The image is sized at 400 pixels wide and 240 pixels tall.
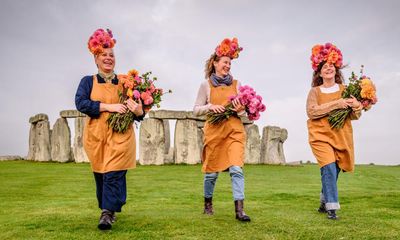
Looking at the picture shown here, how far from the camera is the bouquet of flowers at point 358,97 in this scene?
768 centimetres

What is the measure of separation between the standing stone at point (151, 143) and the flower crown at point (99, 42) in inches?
736

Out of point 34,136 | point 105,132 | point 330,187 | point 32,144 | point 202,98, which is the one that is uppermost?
point 34,136

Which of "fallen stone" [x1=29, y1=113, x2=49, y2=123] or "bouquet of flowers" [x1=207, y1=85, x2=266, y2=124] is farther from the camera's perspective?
"fallen stone" [x1=29, y1=113, x2=49, y2=123]

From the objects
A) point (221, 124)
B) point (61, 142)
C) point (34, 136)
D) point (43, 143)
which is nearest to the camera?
point (221, 124)

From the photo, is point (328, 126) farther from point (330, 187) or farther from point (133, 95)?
point (133, 95)

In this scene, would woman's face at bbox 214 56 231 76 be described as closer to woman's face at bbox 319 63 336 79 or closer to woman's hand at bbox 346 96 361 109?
woman's face at bbox 319 63 336 79

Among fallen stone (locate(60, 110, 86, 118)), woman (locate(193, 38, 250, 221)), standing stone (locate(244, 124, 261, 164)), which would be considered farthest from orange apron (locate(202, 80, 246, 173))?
fallen stone (locate(60, 110, 86, 118))

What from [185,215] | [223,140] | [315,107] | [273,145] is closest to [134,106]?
[223,140]

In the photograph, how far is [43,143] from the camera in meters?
29.0

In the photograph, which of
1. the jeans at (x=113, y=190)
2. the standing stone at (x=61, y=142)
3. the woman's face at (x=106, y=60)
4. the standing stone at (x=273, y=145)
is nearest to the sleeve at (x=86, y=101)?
the woman's face at (x=106, y=60)

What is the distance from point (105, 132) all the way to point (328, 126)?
11.6 ft

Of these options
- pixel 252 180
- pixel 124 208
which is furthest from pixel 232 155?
pixel 252 180

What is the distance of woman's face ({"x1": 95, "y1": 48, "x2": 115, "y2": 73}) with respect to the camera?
713 cm

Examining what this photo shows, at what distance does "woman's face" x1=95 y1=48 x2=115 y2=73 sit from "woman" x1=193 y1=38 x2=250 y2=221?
1.50 m
